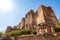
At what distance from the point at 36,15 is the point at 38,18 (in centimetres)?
280

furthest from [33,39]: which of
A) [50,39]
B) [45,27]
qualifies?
[45,27]

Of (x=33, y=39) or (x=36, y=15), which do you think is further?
(x=36, y=15)

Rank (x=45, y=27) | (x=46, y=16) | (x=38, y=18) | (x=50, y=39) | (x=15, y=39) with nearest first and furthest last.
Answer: (x=50, y=39), (x=15, y=39), (x=45, y=27), (x=46, y=16), (x=38, y=18)

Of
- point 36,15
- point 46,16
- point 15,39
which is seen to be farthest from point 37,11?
point 15,39

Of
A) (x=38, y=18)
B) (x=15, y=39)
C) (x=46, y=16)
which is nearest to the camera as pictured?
(x=15, y=39)

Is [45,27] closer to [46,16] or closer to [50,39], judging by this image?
[50,39]

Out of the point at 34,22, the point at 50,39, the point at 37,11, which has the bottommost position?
the point at 50,39

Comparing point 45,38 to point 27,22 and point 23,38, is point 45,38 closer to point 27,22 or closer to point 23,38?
point 23,38

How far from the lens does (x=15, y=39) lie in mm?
16234

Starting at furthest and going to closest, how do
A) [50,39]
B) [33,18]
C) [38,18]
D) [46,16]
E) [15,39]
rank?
[33,18]
[38,18]
[46,16]
[15,39]
[50,39]

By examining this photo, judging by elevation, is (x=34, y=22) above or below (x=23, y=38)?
above

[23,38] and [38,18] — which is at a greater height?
[38,18]

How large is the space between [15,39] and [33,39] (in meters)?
2.21

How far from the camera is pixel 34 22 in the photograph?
52594mm
